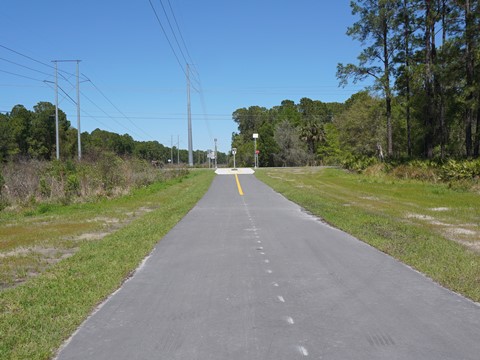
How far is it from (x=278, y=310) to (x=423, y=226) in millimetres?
7514

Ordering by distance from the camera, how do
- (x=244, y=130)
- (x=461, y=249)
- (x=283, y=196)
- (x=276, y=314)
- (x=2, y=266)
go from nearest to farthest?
(x=276, y=314) < (x=2, y=266) < (x=461, y=249) < (x=283, y=196) < (x=244, y=130)

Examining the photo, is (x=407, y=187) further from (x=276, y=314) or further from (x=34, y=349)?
(x=34, y=349)

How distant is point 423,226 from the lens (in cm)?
1148

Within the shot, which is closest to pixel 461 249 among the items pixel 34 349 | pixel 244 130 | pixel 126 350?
pixel 126 350

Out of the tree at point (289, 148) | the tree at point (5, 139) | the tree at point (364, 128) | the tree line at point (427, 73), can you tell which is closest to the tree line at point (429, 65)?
the tree line at point (427, 73)

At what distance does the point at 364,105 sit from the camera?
223 ft

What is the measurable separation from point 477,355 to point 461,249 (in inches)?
196

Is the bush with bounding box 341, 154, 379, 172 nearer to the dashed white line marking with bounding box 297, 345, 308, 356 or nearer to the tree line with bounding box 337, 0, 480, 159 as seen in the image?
the tree line with bounding box 337, 0, 480, 159

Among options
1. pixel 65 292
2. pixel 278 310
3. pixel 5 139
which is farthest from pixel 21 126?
pixel 278 310

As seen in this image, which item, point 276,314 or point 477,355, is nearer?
point 477,355

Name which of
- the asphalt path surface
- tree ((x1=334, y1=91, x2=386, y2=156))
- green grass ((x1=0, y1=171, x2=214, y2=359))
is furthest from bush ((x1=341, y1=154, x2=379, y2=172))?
the asphalt path surface

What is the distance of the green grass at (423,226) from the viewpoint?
280 inches

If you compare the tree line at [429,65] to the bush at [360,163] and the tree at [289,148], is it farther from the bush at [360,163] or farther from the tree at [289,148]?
the tree at [289,148]

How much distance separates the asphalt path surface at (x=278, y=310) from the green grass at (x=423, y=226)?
441mm
